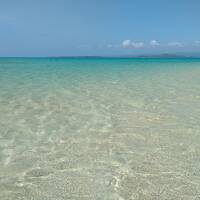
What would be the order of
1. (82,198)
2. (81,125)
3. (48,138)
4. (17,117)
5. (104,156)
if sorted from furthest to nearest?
(17,117)
(81,125)
(48,138)
(104,156)
(82,198)

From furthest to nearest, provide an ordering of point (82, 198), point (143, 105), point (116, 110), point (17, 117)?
point (143, 105) → point (116, 110) → point (17, 117) → point (82, 198)

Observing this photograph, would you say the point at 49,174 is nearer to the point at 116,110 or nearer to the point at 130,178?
the point at 130,178

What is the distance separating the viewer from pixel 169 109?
7.55 meters

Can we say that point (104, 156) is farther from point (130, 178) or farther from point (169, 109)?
point (169, 109)

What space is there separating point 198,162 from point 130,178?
110cm

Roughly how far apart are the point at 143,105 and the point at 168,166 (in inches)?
168

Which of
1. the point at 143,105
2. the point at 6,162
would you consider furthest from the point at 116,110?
the point at 6,162

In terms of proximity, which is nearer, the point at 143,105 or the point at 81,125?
the point at 81,125

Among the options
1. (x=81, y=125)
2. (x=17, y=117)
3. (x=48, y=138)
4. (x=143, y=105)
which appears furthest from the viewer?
(x=143, y=105)

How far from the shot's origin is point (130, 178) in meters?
3.54

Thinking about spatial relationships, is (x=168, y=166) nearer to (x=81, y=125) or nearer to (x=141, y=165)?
(x=141, y=165)

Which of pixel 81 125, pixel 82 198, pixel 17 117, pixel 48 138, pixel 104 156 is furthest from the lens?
pixel 17 117

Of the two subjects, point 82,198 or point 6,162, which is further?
point 6,162

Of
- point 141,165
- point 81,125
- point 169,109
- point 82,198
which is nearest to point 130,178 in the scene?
point 141,165
